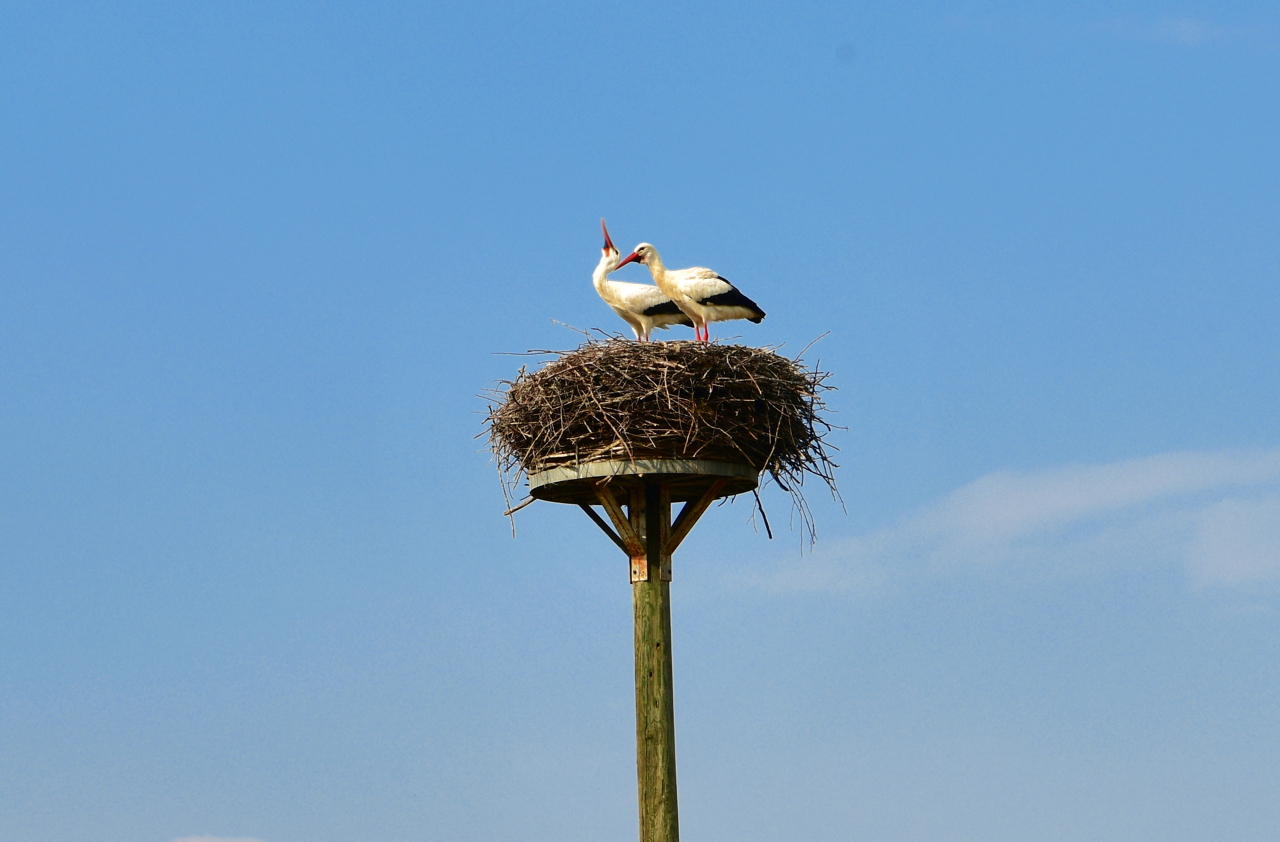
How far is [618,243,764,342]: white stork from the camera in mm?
11531

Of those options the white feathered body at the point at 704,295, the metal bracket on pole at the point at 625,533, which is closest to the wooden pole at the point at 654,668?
the metal bracket on pole at the point at 625,533

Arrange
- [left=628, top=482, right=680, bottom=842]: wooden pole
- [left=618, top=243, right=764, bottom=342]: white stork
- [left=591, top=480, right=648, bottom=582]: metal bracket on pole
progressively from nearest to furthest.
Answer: [left=628, top=482, right=680, bottom=842]: wooden pole → [left=591, top=480, right=648, bottom=582]: metal bracket on pole → [left=618, top=243, right=764, bottom=342]: white stork

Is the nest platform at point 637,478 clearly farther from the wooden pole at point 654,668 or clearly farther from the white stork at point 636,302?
the white stork at point 636,302

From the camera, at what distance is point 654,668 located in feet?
31.1

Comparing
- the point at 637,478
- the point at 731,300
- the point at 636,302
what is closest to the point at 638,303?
the point at 636,302

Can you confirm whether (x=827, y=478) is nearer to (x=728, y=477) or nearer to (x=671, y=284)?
(x=728, y=477)

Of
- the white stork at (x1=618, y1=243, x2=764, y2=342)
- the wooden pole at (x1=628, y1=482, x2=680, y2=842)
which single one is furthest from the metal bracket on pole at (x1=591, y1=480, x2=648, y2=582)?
the white stork at (x1=618, y1=243, x2=764, y2=342)

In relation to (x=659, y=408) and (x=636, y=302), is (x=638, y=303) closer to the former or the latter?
(x=636, y=302)

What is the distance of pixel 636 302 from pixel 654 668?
11.7ft

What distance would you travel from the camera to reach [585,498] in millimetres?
10125

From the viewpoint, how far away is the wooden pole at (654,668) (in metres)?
9.21

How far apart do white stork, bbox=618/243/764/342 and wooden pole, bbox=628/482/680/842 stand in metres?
2.25

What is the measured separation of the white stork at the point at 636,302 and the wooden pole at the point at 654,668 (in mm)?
2380

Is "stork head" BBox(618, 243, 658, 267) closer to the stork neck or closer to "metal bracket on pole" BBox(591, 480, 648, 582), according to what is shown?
the stork neck
